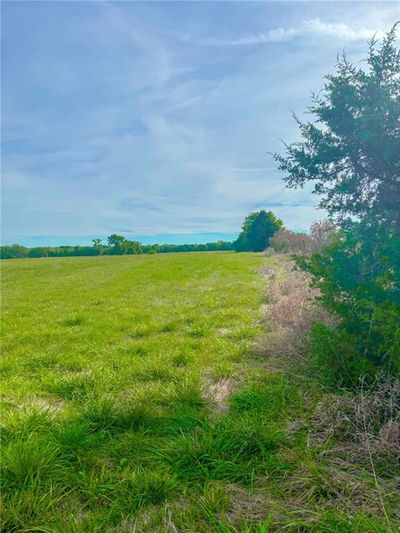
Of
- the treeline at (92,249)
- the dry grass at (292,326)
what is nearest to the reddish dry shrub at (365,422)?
the dry grass at (292,326)

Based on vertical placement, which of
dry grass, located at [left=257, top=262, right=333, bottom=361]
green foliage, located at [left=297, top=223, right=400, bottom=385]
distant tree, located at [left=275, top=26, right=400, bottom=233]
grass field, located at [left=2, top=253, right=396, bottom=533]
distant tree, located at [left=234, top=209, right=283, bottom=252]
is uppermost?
distant tree, located at [left=234, top=209, right=283, bottom=252]

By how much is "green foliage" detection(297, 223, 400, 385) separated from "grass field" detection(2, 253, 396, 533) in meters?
0.70

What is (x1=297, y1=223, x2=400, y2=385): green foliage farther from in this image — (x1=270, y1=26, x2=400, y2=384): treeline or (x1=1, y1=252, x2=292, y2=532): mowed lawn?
(x1=1, y1=252, x2=292, y2=532): mowed lawn

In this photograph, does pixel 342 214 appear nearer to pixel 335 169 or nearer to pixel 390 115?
pixel 335 169

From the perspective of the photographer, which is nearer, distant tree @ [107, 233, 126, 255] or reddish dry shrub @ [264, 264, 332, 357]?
reddish dry shrub @ [264, 264, 332, 357]

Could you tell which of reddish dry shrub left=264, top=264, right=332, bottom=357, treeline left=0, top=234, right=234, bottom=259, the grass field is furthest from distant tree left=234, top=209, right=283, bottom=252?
the grass field

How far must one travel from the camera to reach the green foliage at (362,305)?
316cm

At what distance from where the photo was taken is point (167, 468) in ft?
8.05

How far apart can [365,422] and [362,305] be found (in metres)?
1.16

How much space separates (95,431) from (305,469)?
1941mm

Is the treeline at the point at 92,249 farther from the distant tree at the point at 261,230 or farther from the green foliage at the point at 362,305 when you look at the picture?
the green foliage at the point at 362,305

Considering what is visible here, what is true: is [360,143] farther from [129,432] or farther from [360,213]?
[129,432]

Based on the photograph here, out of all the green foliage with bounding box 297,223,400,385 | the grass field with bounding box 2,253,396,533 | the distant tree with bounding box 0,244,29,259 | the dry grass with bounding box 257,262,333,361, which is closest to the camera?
the grass field with bounding box 2,253,396,533

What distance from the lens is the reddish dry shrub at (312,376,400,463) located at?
255 centimetres
